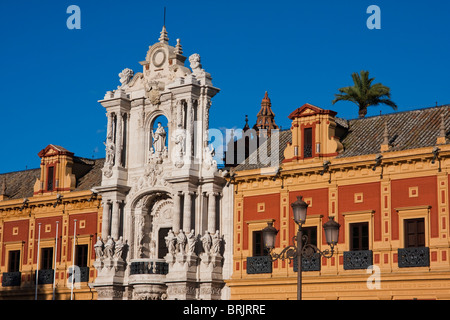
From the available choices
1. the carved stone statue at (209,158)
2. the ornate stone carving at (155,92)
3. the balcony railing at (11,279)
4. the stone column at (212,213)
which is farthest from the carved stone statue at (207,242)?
the balcony railing at (11,279)

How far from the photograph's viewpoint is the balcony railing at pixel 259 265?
38562mm

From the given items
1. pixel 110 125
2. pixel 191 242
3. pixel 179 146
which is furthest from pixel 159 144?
pixel 191 242

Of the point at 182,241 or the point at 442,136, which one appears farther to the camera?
the point at 182,241

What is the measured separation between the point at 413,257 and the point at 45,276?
72.5 ft

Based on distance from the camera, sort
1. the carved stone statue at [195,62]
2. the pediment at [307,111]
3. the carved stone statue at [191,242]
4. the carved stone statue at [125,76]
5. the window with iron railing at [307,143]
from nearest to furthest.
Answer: the pediment at [307,111] < the window with iron railing at [307,143] < the carved stone statue at [191,242] < the carved stone statue at [195,62] < the carved stone statue at [125,76]

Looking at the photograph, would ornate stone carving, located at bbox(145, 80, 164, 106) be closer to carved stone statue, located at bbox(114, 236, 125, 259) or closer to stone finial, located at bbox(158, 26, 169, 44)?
stone finial, located at bbox(158, 26, 169, 44)

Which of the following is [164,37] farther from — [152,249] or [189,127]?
[152,249]

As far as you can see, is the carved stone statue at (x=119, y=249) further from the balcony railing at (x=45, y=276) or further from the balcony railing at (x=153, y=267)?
the balcony railing at (x=45, y=276)

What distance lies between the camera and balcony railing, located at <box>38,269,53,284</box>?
153 ft

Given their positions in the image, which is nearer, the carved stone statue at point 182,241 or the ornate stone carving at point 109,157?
the carved stone statue at point 182,241

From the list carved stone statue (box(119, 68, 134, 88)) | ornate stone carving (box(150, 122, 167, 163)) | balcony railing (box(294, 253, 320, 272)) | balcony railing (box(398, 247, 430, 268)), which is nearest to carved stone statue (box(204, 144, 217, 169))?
ornate stone carving (box(150, 122, 167, 163))

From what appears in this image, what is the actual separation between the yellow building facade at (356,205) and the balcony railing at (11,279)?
14935mm

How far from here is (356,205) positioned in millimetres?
36500
